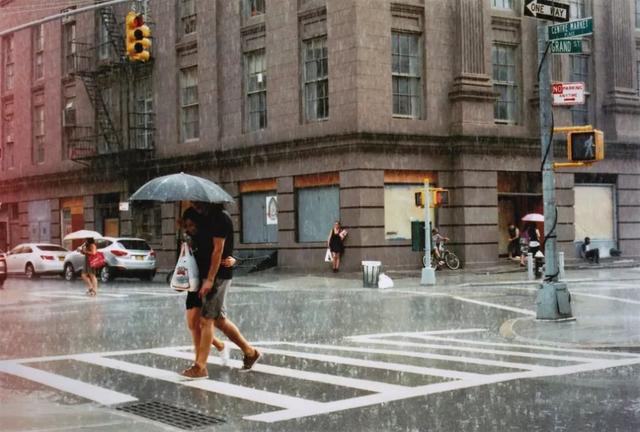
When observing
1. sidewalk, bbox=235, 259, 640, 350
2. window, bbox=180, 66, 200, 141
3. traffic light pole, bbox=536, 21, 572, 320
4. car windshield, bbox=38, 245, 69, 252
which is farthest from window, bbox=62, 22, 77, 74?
traffic light pole, bbox=536, 21, 572, 320

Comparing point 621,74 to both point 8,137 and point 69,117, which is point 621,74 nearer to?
point 69,117

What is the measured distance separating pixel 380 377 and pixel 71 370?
3.78 meters

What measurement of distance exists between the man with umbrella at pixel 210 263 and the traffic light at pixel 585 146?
6.91m

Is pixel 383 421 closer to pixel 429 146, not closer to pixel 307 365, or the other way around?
pixel 307 365

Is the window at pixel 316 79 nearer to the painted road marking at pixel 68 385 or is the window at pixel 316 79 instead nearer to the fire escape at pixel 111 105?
the fire escape at pixel 111 105

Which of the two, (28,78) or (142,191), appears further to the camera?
(28,78)

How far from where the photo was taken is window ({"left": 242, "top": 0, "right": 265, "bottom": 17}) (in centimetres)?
3341

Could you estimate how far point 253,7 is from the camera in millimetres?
33719

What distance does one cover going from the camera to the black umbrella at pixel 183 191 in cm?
912

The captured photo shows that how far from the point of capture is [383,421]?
23.2 ft

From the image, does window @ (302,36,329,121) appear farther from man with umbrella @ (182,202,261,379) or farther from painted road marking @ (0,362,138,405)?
man with umbrella @ (182,202,261,379)

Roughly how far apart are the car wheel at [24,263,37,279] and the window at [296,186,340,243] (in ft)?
39.4

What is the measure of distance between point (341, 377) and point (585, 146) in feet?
22.1

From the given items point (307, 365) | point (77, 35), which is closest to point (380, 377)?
point (307, 365)
